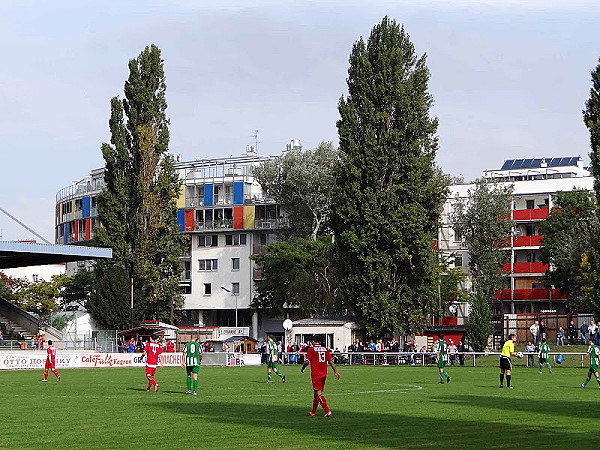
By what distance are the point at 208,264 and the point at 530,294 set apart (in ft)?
117

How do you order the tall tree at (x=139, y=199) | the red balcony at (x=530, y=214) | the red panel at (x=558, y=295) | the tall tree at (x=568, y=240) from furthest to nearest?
the red balcony at (x=530, y=214) < the red panel at (x=558, y=295) < the tall tree at (x=568, y=240) < the tall tree at (x=139, y=199)

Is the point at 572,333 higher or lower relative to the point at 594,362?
lower

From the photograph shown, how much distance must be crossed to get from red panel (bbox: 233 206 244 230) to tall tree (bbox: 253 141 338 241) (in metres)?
9.92

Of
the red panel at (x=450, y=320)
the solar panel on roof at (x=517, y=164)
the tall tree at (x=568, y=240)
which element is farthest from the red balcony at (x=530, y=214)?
the solar panel on roof at (x=517, y=164)

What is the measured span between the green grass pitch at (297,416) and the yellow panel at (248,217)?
236 ft

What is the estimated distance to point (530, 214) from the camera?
102250 mm

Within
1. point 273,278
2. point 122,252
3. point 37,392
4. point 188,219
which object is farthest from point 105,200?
point 37,392

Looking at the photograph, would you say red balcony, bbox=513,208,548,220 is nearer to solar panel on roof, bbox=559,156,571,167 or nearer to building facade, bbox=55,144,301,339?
solar panel on roof, bbox=559,156,571,167

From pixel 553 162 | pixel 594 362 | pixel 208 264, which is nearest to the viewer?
pixel 594 362

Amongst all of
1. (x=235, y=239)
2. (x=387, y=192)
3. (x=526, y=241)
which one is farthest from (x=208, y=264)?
(x=387, y=192)

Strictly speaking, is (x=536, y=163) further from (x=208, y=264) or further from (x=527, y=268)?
(x=208, y=264)

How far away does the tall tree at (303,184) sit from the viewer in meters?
99.3

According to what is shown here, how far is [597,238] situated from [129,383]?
120 ft

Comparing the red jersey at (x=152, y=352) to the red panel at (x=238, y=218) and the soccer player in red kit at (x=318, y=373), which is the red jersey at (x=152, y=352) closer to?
the soccer player in red kit at (x=318, y=373)
